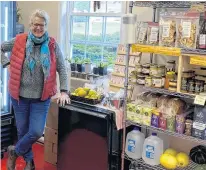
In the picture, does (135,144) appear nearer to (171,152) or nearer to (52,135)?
(171,152)

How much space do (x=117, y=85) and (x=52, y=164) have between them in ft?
3.37

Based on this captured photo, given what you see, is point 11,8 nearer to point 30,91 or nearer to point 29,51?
point 29,51

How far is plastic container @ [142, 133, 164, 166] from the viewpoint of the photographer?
8.14 ft

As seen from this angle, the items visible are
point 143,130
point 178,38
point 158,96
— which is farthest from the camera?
point 143,130

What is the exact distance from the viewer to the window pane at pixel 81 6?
339 cm

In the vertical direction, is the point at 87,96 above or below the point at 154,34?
below

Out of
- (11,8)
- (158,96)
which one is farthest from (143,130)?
(11,8)

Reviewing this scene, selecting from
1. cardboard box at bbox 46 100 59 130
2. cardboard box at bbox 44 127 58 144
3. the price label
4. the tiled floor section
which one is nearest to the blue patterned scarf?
cardboard box at bbox 46 100 59 130

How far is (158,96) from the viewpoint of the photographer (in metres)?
2.51

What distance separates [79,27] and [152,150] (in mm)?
1645

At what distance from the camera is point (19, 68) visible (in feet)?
8.45

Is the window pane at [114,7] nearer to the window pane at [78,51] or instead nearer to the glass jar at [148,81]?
the window pane at [78,51]

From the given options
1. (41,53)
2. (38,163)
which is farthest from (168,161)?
(38,163)

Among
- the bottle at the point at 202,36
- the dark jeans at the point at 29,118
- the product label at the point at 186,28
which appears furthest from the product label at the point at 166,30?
the dark jeans at the point at 29,118
